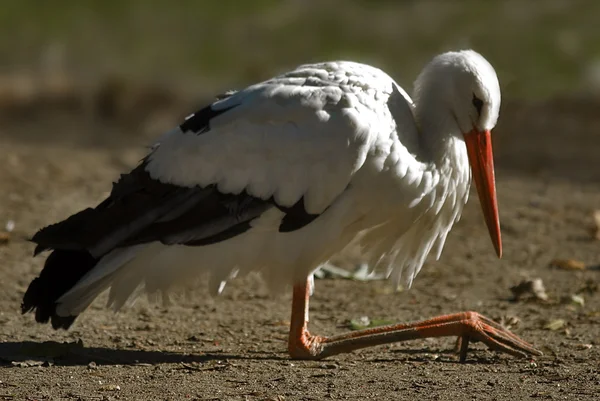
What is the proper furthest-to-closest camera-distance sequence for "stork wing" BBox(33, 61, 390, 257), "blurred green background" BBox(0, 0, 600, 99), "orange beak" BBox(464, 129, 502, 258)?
"blurred green background" BBox(0, 0, 600, 99) → "orange beak" BBox(464, 129, 502, 258) → "stork wing" BBox(33, 61, 390, 257)

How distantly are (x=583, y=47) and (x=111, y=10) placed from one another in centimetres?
880

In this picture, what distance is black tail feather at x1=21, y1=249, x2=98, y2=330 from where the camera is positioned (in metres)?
6.44

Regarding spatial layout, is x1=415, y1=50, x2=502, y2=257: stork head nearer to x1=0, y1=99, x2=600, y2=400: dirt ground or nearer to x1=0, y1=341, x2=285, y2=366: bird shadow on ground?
x1=0, y1=99, x2=600, y2=400: dirt ground

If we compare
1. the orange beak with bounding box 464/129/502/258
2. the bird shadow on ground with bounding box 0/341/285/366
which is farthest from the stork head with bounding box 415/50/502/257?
the bird shadow on ground with bounding box 0/341/285/366

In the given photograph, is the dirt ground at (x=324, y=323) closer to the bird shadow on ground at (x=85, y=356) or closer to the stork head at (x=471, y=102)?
the bird shadow on ground at (x=85, y=356)

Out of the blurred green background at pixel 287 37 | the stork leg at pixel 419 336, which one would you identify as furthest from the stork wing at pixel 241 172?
the blurred green background at pixel 287 37

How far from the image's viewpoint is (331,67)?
6.49 m

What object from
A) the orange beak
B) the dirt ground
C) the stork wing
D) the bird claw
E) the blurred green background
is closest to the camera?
the dirt ground

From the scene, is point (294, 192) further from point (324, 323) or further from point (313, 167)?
point (324, 323)

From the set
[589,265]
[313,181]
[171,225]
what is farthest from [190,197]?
[589,265]

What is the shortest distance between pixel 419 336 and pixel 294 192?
42.7 inches

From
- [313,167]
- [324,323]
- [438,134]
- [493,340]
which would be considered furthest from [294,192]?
[324,323]

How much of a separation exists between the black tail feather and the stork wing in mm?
147

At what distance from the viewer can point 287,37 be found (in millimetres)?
20719
